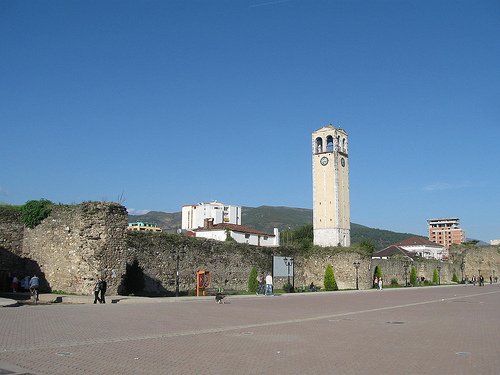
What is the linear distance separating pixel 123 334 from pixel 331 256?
122 ft

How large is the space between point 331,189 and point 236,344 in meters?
54.4

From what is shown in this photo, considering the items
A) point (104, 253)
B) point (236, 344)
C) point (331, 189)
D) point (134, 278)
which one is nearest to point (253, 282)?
point (134, 278)

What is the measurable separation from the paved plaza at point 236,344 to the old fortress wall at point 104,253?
675 centimetres

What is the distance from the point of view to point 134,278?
27.5 m

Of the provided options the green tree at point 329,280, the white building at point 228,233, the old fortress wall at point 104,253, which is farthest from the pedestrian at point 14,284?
the white building at point 228,233

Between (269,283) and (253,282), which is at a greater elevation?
(269,283)

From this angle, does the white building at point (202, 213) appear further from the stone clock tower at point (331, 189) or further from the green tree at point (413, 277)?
the green tree at point (413, 277)

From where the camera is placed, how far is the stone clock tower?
2477 inches

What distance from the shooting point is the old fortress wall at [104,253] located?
2330 centimetres

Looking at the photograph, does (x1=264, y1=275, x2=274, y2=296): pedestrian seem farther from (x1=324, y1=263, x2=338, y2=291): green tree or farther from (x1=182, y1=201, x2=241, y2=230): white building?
(x1=182, y1=201, x2=241, y2=230): white building

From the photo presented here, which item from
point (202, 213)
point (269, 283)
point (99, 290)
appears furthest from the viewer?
point (202, 213)

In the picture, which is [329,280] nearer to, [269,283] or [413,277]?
[269,283]

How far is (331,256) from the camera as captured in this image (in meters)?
46.4

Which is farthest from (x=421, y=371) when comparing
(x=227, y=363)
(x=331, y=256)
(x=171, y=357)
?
(x=331, y=256)
